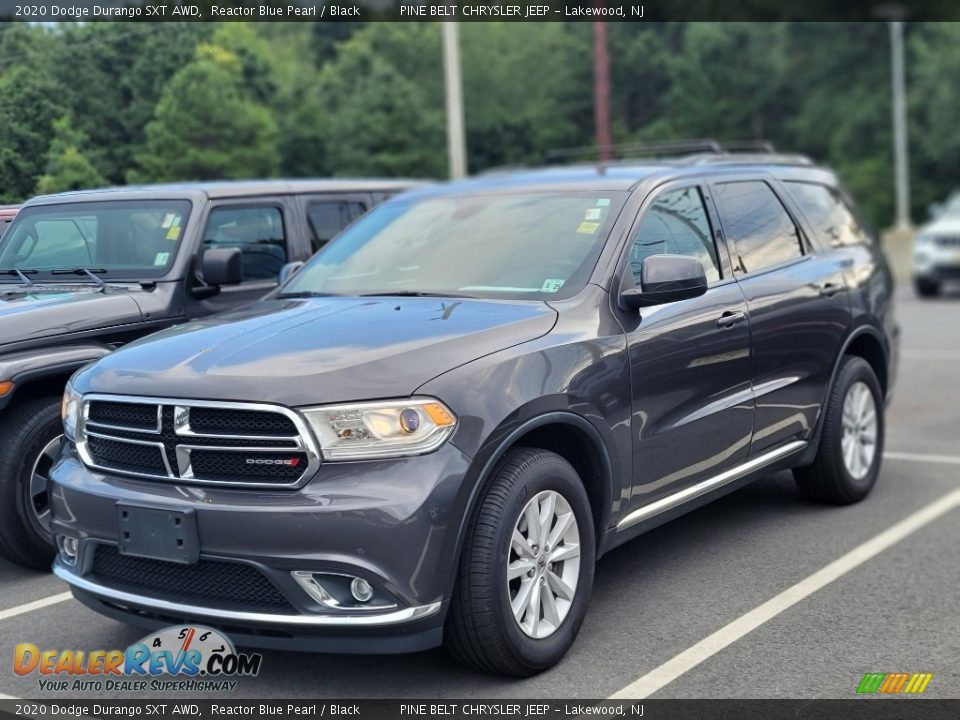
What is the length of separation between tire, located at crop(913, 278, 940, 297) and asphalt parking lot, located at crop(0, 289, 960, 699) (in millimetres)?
14029

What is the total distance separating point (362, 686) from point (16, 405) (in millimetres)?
2390

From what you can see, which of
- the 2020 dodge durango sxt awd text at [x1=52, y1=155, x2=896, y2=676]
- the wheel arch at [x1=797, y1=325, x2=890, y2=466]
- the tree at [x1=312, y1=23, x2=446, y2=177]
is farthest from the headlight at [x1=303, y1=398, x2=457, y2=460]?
the tree at [x1=312, y1=23, x2=446, y2=177]

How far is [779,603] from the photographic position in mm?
4934

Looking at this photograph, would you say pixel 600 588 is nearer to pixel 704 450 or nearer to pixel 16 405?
pixel 704 450

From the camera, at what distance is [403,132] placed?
535 inches

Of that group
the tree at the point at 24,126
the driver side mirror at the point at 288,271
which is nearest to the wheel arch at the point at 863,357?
the driver side mirror at the point at 288,271

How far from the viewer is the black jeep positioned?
548 cm

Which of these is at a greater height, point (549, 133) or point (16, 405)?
point (549, 133)

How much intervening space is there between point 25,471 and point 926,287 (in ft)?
57.6

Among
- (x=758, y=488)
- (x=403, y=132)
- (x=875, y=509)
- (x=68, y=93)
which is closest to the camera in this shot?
(x=875, y=509)

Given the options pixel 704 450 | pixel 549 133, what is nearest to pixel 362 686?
pixel 704 450

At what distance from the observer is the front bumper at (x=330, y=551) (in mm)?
3689

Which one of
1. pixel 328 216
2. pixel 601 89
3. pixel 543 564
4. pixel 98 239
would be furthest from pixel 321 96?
pixel 543 564

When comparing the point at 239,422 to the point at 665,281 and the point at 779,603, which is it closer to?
the point at 665,281
